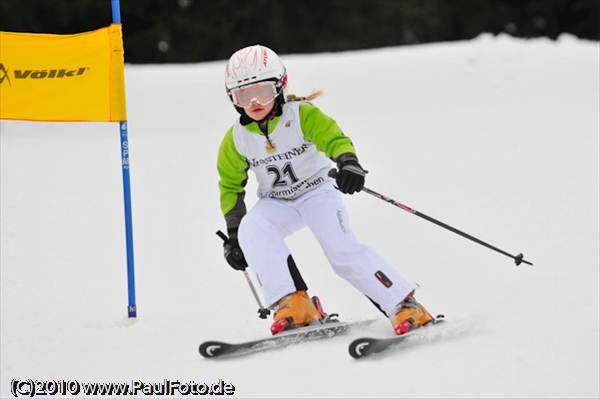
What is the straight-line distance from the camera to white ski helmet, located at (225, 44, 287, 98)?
528 cm

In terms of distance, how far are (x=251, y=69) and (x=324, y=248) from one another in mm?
1267

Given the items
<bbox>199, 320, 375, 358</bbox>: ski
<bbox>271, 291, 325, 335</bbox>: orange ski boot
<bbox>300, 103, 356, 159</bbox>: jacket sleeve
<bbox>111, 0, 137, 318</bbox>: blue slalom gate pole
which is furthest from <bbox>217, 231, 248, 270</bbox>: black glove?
<bbox>111, 0, 137, 318</bbox>: blue slalom gate pole

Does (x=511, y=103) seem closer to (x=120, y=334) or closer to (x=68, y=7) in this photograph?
(x=120, y=334)

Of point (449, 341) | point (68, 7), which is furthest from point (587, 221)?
point (68, 7)

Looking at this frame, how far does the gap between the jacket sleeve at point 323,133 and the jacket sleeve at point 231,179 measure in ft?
1.64

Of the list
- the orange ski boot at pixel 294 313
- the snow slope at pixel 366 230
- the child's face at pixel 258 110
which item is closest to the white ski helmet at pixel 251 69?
the child's face at pixel 258 110

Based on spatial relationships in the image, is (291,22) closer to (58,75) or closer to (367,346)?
(58,75)

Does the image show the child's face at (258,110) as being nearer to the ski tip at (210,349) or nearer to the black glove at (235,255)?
the black glove at (235,255)

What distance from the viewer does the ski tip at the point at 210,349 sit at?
5.01m

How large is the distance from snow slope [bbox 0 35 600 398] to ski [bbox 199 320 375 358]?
79mm

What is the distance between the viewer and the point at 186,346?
224 inches

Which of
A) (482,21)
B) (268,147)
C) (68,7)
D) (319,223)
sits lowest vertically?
(482,21)

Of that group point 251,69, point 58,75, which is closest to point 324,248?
point 251,69

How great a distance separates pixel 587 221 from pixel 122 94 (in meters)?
4.48
